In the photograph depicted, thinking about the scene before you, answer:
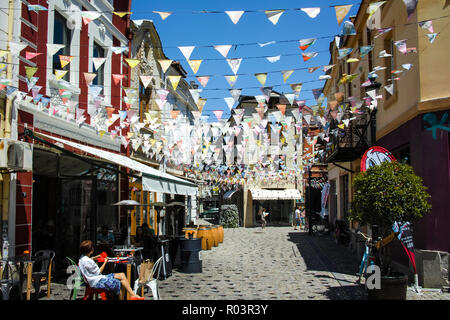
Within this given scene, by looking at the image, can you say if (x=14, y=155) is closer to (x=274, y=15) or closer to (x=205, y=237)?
(x=274, y=15)

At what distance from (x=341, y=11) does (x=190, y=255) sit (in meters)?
7.31

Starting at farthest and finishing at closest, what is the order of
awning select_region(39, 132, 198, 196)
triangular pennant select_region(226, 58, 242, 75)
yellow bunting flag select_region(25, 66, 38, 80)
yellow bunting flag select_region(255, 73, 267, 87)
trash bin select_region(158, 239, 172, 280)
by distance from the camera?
trash bin select_region(158, 239, 172, 280) < awning select_region(39, 132, 198, 196) < yellow bunting flag select_region(255, 73, 267, 87) < yellow bunting flag select_region(25, 66, 38, 80) < triangular pennant select_region(226, 58, 242, 75)

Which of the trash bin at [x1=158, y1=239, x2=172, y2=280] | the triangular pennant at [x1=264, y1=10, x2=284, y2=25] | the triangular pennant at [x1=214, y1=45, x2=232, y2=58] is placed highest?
the triangular pennant at [x1=264, y1=10, x2=284, y2=25]

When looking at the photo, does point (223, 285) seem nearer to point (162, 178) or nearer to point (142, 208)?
point (162, 178)

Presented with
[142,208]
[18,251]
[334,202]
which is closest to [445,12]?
[18,251]

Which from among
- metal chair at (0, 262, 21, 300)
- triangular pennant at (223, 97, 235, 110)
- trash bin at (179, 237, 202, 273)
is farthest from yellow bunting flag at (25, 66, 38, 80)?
trash bin at (179, 237, 202, 273)

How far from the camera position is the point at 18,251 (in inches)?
359

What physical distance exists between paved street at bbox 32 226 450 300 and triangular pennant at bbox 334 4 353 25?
5320mm

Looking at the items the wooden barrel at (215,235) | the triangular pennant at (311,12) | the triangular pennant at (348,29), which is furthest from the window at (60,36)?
the wooden barrel at (215,235)

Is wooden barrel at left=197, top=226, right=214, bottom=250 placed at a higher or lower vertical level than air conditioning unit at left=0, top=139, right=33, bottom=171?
lower

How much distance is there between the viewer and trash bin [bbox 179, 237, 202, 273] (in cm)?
1150

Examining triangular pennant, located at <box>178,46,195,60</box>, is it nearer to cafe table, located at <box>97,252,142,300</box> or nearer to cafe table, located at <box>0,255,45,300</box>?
cafe table, located at <box>97,252,142,300</box>

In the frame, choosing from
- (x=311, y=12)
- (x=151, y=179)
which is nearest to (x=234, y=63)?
(x=311, y=12)

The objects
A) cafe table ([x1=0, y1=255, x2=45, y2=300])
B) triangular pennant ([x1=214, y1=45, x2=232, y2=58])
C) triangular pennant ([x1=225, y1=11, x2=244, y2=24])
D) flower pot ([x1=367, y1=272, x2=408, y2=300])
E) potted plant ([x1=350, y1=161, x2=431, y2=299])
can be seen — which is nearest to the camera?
triangular pennant ([x1=225, y1=11, x2=244, y2=24])
